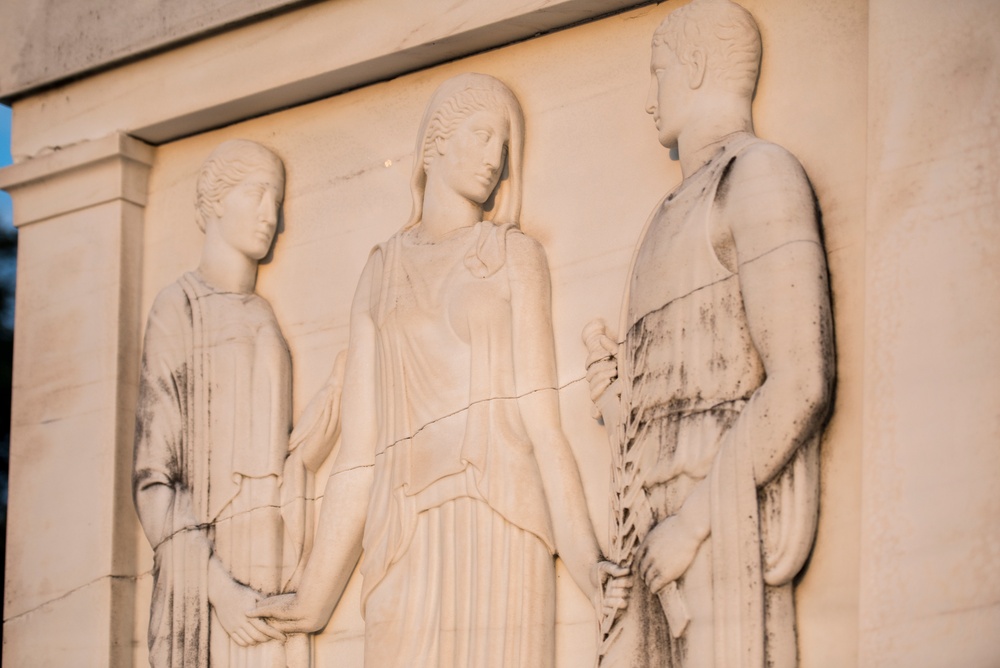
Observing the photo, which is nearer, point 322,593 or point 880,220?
point 880,220

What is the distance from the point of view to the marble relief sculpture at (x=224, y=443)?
28.7 ft

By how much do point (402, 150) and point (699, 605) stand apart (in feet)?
9.60

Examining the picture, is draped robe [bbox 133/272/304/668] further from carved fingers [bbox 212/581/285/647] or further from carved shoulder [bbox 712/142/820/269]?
carved shoulder [bbox 712/142/820/269]

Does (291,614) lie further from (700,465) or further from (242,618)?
(700,465)

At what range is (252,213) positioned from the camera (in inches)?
365

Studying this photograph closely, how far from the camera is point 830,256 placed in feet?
24.6

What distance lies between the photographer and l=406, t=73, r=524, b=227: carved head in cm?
846

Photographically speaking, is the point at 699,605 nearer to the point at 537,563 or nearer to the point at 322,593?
the point at 537,563

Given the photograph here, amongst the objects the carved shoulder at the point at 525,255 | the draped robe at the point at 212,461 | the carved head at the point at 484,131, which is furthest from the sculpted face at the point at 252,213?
the carved shoulder at the point at 525,255

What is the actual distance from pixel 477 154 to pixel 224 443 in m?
1.84

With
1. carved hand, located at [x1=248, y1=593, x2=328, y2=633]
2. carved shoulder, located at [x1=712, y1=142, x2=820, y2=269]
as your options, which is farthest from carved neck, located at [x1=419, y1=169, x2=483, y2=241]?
carved hand, located at [x1=248, y1=593, x2=328, y2=633]

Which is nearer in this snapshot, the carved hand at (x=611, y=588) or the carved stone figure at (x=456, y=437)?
the carved hand at (x=611, y=588)

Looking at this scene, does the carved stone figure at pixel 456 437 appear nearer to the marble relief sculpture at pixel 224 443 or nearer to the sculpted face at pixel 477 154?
the sculpted face at pixel 477 154

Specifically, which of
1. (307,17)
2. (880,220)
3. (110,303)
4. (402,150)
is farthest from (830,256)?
(110,303)
